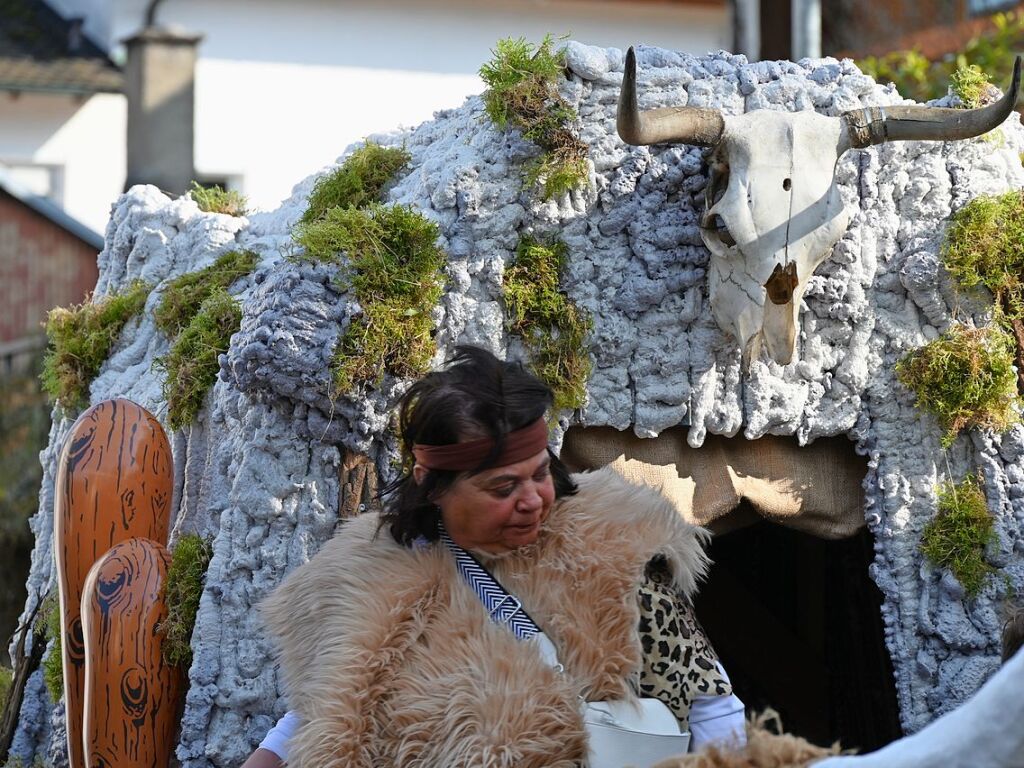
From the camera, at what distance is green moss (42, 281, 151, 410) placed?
20.7 feet

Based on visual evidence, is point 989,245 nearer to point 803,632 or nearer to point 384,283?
point 384,283

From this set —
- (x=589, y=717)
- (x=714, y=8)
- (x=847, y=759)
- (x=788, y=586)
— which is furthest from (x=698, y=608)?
(x=714, y=8)

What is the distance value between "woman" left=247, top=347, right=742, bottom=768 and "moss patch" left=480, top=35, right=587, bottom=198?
5.32 feet

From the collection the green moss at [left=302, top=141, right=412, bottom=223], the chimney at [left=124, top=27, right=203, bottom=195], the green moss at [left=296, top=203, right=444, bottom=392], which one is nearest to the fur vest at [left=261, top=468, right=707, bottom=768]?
the green moss at [left=296, top=203, right=444, bottom=392]

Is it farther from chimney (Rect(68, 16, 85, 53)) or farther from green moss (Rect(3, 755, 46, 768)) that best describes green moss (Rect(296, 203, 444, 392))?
chimney (Rect(68, 16, 85, 53))

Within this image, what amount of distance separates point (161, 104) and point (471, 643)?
39.2 feet

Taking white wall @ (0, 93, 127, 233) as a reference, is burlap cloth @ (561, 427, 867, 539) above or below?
below

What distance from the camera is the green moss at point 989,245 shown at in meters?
5.18

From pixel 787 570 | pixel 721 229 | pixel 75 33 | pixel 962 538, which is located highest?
pixel 75 33

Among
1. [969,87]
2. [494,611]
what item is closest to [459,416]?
[494,611]

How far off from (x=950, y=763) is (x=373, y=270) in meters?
3.12

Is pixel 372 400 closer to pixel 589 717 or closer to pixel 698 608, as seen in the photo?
pixel 589 717

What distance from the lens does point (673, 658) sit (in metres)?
3.27

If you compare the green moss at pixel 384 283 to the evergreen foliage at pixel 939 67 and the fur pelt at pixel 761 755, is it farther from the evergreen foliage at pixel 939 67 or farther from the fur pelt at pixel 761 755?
the evergreen foliage at pixel 939 67
